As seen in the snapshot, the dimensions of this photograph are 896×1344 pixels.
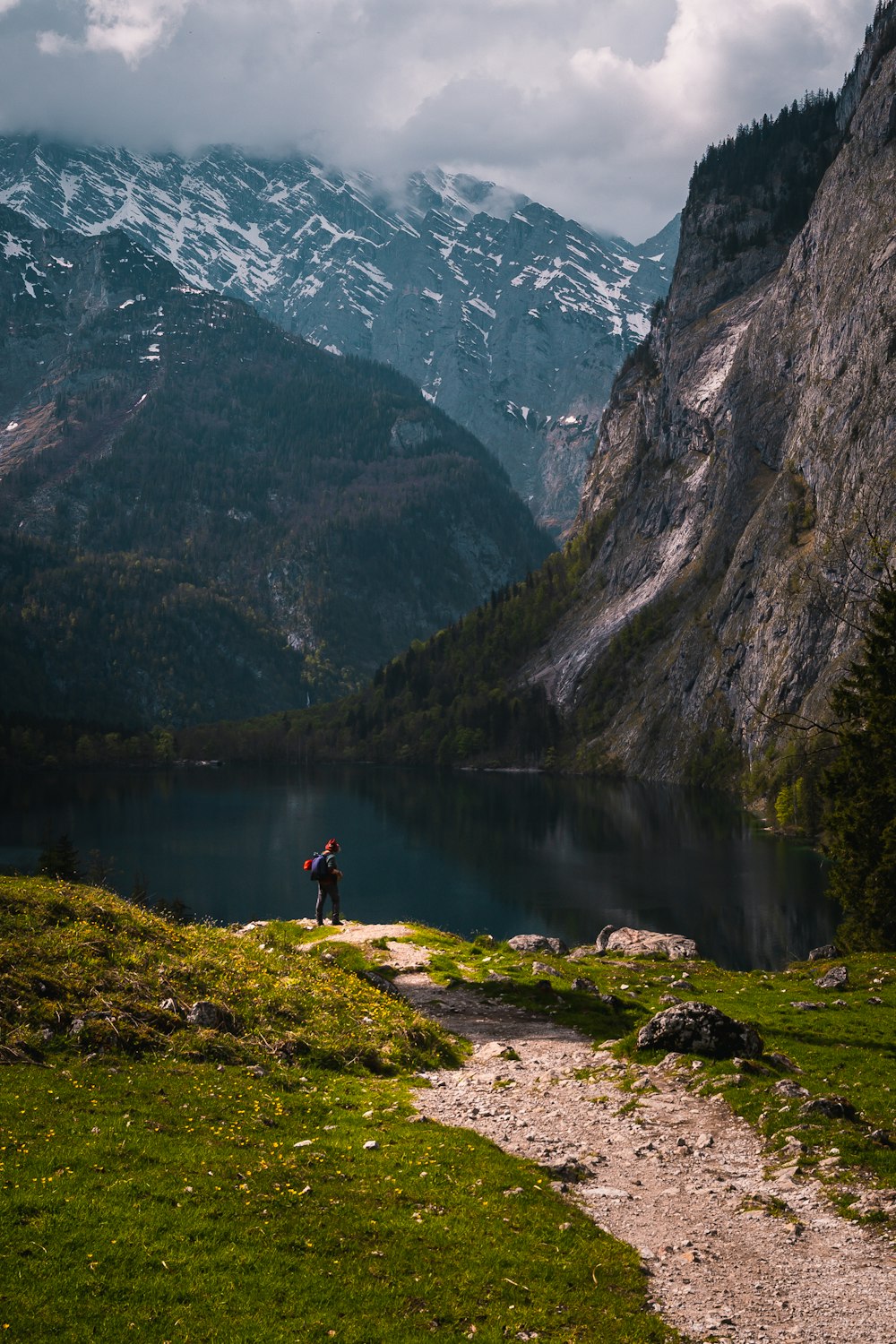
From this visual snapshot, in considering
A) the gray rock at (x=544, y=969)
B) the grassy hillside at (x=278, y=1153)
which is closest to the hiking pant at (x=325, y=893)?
the gray rock at (x=544, y=969)

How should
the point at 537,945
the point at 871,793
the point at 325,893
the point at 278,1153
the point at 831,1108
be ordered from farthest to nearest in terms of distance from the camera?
the point at 537,945 < the point at 871,793 < the point at 325,893 < the point at 831,1108 < the point at 278,1153

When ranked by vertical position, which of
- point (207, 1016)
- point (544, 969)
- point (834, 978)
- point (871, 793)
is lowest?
point (544, 969)

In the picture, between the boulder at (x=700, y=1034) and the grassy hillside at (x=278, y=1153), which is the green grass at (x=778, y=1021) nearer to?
the grassy hillside at (x=278, y=1153)

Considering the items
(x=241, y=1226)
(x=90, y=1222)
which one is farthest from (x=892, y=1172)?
(x=90, y=1222)

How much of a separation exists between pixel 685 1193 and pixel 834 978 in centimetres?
2176

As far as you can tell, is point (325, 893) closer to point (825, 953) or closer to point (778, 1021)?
point (778, 1021)

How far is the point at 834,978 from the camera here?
129 feet

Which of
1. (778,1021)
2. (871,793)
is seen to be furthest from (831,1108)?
(871,793)

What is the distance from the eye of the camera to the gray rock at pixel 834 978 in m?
38.7

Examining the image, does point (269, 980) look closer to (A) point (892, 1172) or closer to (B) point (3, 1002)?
(B) point (3, 1002)


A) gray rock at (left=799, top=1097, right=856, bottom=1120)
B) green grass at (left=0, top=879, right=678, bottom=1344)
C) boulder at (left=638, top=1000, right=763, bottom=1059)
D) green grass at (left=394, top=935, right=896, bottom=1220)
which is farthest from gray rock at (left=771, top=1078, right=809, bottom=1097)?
green grass at (left=0, top=879, right=678, bottom=1344)

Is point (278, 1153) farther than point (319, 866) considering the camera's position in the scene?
No

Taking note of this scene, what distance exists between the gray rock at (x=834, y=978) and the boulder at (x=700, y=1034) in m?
11.5

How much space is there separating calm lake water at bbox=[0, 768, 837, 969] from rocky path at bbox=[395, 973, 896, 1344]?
176 ft
